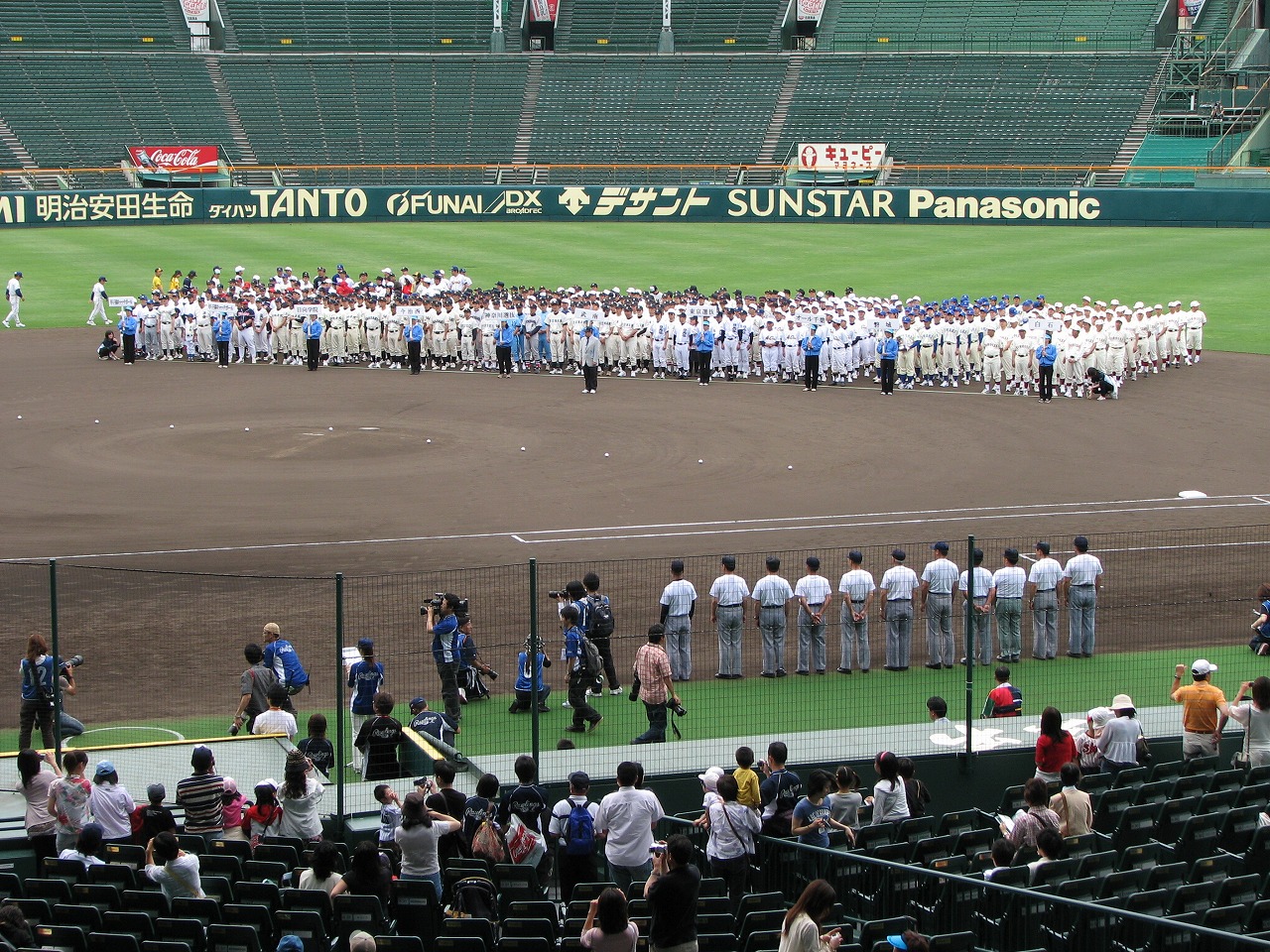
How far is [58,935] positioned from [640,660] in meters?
6.92

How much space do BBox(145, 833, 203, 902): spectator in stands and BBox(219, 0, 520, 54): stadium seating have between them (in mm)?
74817

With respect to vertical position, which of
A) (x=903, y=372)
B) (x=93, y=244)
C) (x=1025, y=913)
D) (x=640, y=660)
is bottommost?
(x=1025, y=913)

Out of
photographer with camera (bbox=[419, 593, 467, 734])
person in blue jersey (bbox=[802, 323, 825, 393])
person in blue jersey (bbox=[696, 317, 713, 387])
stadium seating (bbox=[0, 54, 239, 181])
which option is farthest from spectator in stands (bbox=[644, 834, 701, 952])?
stadium seating (bbox=[0, 54, 239, 181])

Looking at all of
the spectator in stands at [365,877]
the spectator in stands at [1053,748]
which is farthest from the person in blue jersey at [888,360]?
the spectator in stands at [365,877]

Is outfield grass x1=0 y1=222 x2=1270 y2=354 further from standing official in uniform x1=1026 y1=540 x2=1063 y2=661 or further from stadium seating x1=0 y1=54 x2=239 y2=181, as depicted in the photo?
standing official in uniform x1=1026 y1=540 x2=1063 y2=661

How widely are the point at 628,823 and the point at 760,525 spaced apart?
12.7 metres

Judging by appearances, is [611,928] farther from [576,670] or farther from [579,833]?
[576,670]

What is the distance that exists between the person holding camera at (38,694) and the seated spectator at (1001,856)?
9041 mm

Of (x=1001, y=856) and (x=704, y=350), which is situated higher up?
(x=704, y=350)

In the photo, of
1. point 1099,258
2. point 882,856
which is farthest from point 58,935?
point 1099,258

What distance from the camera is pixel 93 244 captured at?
58688 mm

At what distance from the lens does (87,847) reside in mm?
11273

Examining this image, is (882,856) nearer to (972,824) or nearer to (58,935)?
(972,824)

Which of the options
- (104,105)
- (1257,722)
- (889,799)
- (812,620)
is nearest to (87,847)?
(889,799)
